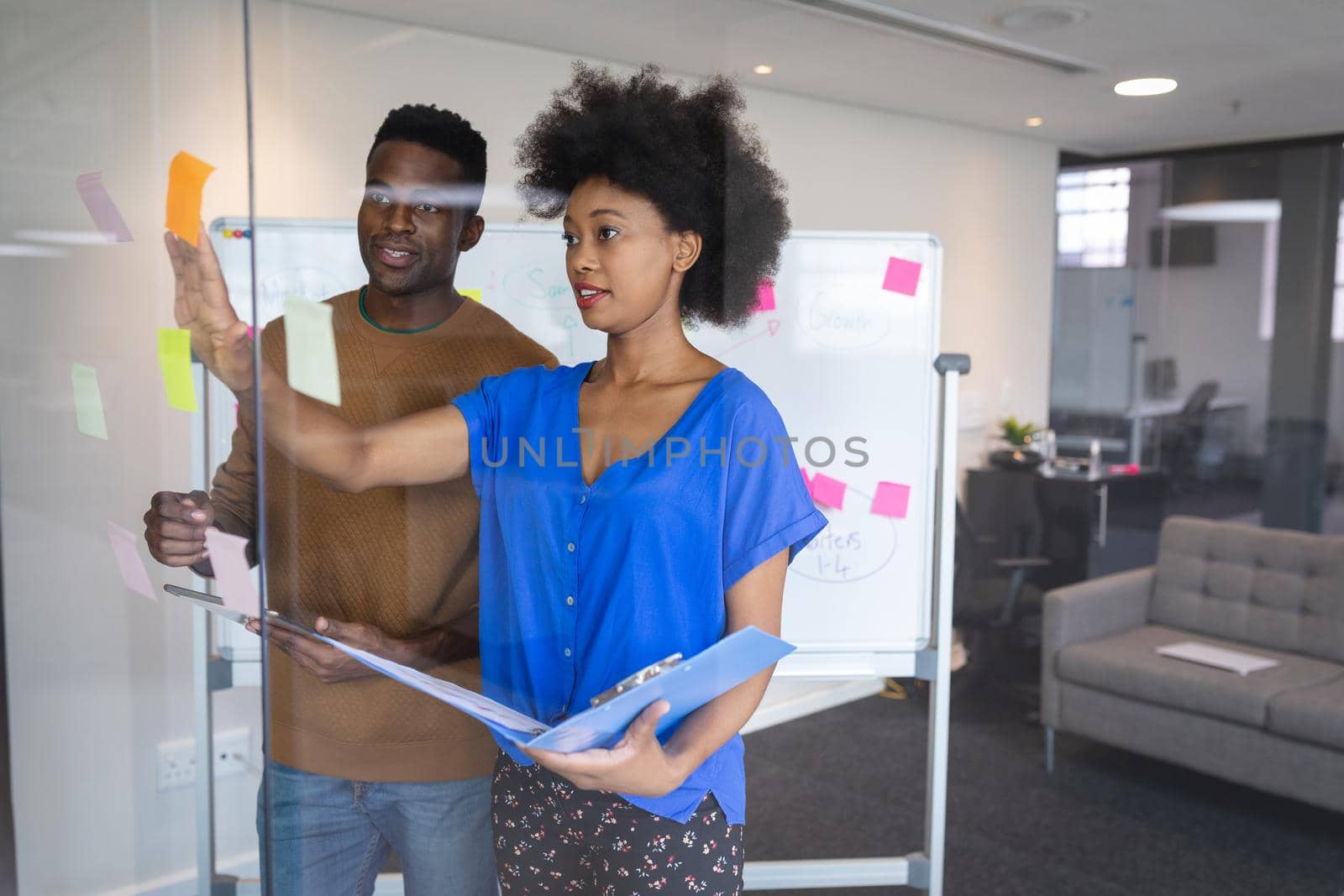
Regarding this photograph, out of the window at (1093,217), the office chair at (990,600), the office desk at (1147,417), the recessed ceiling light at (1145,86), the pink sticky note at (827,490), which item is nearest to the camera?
the pink sticky note at (827,490)

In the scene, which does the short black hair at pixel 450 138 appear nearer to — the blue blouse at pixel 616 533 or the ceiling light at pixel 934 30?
the blue blouse at pixel 616 533

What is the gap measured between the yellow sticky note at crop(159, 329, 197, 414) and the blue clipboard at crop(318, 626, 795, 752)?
15.9 inches

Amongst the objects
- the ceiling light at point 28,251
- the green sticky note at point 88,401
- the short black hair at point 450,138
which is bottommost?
the green sticky note at point 88,401

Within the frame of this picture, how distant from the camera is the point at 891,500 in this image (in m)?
1.98

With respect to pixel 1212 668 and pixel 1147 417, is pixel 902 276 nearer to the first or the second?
pixel 1212 668

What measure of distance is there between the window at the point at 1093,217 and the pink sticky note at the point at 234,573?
8.34ft

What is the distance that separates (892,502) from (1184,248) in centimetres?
198

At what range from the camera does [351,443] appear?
1.05m

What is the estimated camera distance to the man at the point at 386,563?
1091mm

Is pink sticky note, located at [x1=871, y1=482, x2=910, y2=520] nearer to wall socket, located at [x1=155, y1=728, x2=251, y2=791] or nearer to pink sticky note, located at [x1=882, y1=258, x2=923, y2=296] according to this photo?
pink sticky note, located at [x1=882, y1=258, x2=923, y2=296]

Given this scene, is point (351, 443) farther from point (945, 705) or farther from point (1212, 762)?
Result: point (1212, 762)

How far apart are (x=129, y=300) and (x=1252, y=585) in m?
3.05

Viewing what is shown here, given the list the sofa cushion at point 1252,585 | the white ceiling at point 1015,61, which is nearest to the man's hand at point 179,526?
the white ceiling at point 1015,61

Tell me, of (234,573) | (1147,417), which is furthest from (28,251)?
(1147,417)
